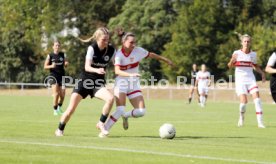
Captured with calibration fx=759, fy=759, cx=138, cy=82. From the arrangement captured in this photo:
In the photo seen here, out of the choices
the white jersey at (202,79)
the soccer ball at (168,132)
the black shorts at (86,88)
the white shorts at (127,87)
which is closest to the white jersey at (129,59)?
the white shorts at (127,87)

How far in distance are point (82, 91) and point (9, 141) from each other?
2.15m

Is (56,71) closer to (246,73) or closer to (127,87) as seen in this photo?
(246,73)

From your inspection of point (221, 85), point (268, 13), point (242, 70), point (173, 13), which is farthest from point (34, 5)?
point (242, 70)

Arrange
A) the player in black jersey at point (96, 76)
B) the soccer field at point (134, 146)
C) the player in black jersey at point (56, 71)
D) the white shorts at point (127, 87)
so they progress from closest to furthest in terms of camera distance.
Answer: the soccer field at point (134, 146), the player in black jersey at point (96, 76), the white shorts at point (127, 87), the player in black jersey at point (56, 71)

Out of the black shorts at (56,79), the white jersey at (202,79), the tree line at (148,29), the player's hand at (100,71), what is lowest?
the player's hand at (100,71)

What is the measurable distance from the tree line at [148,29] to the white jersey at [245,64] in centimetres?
4265

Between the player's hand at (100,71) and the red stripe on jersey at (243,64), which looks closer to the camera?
the player's hand at (100,71)

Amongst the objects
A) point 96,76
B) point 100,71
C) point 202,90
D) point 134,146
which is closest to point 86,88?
point 96,76

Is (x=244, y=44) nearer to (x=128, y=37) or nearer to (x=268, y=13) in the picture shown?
(x=128, y=37)

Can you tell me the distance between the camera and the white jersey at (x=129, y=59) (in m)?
16.0

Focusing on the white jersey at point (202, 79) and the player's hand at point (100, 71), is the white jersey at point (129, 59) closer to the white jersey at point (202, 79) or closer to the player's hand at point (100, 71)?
the player's hand at point (100, 71)

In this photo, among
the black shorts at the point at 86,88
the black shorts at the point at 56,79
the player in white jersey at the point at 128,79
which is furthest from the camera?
the black shorts at the point at 56,79

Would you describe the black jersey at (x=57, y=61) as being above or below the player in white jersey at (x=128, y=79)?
above

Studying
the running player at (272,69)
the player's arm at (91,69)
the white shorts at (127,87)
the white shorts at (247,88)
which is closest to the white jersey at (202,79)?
the white shorts at (247,88)
